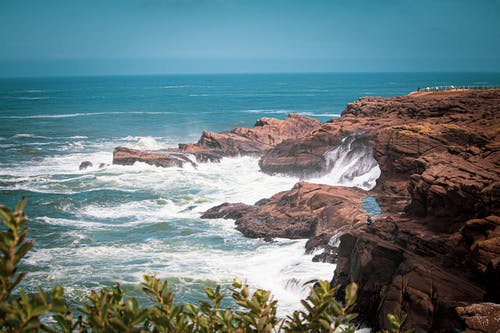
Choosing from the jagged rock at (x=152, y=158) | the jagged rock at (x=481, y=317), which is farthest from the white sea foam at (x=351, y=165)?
the jagged rock at (x=481, y=317)

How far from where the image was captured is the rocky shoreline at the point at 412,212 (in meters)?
13.5


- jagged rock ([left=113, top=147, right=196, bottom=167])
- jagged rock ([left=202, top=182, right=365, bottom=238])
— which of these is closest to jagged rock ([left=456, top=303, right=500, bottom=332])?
jagged rock ([left=202, top=182, right=365, bottom=238])

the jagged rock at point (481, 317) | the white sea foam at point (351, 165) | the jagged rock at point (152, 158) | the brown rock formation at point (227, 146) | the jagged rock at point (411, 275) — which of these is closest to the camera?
the jagged rock at point (481, 317)

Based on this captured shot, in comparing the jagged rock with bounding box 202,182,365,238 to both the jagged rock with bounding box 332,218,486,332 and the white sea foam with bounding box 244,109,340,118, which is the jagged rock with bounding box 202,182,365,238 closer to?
the jagged rock with bounding box 332,218,486,332

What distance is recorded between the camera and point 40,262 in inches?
971

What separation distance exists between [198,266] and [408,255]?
11.4 metres

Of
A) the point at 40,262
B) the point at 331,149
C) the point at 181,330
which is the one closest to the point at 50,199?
the point at 40,262

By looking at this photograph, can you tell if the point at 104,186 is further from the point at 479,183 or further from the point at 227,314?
the point at 227,314

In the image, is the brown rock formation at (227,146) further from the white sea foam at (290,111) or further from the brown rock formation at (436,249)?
the white sea foam at (290,111)

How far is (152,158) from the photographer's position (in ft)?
156

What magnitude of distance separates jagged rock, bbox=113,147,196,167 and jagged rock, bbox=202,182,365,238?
15.5 meters

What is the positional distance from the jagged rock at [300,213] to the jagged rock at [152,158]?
15465mm

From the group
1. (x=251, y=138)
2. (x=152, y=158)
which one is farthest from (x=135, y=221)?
(x=251, y=138)

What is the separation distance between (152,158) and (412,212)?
3252 cm
